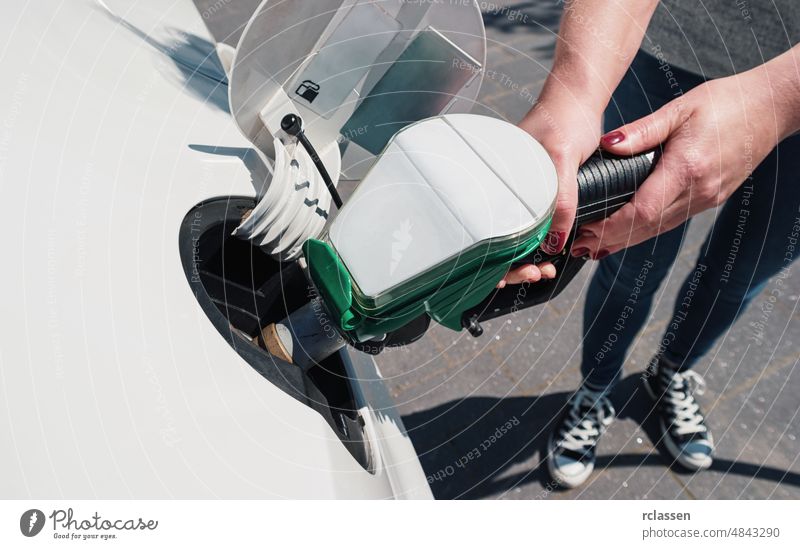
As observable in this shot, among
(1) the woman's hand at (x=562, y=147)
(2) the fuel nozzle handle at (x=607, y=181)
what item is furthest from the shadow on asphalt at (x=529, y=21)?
(2) the fuel nozzle handle at (x=607, y=181)

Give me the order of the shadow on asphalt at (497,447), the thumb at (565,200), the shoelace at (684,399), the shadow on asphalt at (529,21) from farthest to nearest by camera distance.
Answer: the shadow on asphalt at (529,21) < the shoelace at (684,399) < the shadow on asphalt at (497,447) < the thumb at (565,200)

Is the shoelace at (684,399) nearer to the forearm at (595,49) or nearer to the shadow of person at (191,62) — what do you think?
the forearm at (595,49)

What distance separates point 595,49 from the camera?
977mm

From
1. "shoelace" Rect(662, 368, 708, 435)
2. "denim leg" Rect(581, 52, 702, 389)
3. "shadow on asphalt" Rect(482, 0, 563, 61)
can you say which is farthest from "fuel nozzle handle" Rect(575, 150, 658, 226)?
"shadow on asphalt" Rect(482, 0, 563, 61)

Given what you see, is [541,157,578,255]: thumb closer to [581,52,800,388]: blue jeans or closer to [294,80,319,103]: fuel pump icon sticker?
[294,80,319,103]: fuel pump icon sticker

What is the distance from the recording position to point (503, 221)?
586mm

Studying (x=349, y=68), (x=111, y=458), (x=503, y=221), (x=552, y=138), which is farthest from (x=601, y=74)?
(x=111, y=458)

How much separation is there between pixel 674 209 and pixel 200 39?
2.42 ft

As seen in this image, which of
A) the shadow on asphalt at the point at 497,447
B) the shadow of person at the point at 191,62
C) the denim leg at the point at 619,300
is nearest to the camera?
the shadow of person at the point at 191,62

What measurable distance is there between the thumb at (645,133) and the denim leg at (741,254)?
388mm

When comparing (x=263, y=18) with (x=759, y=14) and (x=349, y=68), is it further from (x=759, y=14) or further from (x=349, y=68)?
(x=759, y=14)

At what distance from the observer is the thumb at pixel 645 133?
2.62 feet

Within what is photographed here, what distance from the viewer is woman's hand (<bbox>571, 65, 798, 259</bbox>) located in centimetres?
82

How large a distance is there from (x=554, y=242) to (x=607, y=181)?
0.10 meters
